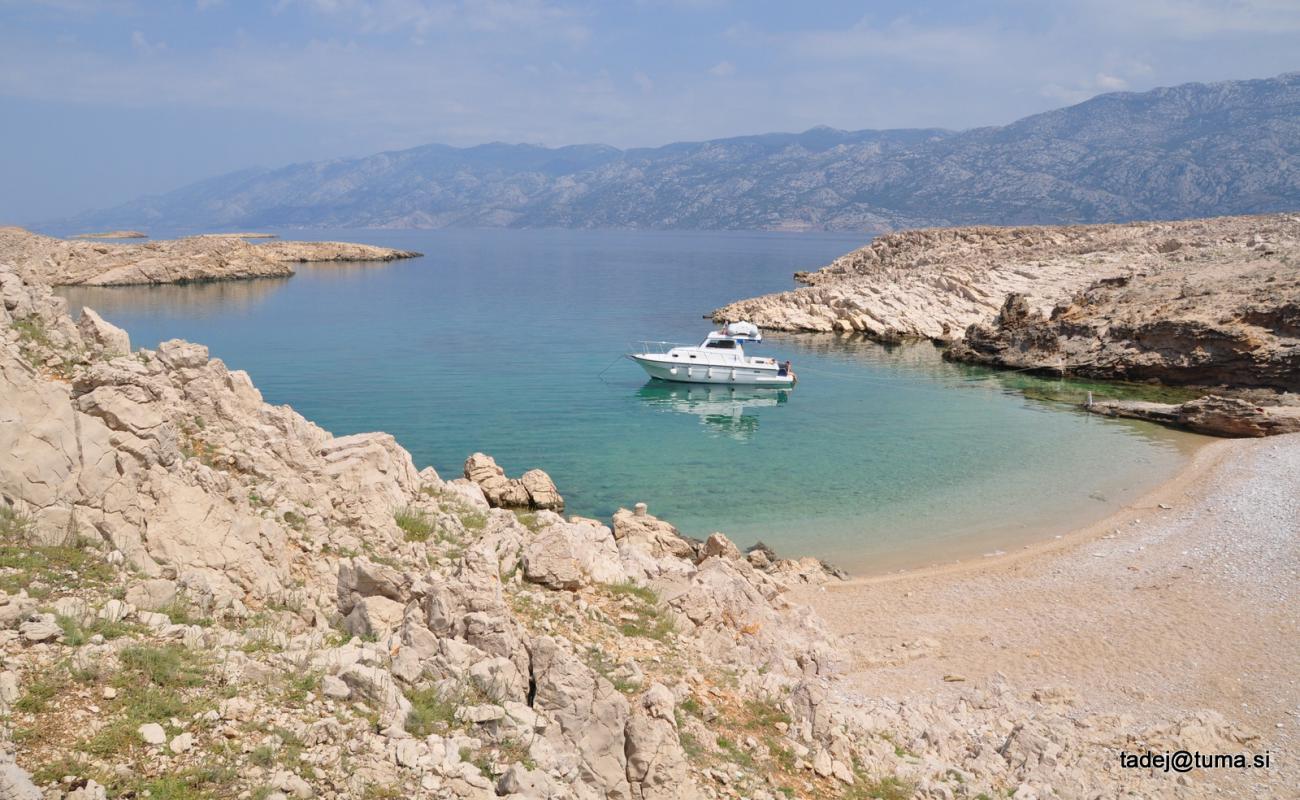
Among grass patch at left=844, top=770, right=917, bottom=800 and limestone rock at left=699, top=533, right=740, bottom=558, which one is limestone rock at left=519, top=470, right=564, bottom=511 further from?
grass patch at left=844, top=770, right=917, bottom=800

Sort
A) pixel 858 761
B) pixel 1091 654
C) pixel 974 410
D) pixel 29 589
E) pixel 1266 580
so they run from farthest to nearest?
pixel 974 410, pixel 1266 580, pixel 1091 654, pixel 858 761, pixel 29 589

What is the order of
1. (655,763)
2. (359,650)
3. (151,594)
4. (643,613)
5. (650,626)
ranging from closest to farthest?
(151,594) → (359,650) → (655,763) → (650,626) → (643,613)

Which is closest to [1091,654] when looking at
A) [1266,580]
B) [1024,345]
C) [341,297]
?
[1266,580]

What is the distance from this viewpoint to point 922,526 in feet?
74.5

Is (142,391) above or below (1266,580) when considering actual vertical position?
above

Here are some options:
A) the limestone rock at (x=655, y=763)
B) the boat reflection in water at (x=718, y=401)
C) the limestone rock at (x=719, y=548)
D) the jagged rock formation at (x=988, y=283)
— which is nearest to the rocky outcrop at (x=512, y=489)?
the limestone rock at (x=719, y=548)

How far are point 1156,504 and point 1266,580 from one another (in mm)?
6622

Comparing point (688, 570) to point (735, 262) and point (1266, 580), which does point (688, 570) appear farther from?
point (735, 262)

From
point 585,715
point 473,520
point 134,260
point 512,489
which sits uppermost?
point 134,260

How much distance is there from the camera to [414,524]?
1252 centimetres

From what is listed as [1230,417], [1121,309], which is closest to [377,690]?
[1230,417]

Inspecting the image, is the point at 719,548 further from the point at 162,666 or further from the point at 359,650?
the point at 162,666

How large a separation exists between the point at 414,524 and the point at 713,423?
24.0 meters

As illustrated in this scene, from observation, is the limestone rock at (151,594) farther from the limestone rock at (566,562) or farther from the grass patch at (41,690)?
the limestone rock at (566,562)
